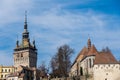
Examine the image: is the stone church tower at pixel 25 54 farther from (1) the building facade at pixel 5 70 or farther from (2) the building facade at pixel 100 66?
(2) the building facade at pixel 100 66

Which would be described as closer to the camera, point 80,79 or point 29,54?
point 80,79

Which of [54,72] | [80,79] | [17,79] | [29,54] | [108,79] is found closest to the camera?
[108,79]

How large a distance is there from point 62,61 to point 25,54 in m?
41.1

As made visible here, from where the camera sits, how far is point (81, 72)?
87.9 m

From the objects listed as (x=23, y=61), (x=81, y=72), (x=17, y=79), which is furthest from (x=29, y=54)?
(x=81, y=72)

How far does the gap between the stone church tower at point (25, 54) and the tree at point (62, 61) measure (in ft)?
120

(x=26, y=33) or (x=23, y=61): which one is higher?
(x=26, y=33)

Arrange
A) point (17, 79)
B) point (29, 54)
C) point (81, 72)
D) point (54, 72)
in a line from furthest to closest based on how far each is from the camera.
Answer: point (29, 54), point (17, 79), point (54, 72), point (81, 72)

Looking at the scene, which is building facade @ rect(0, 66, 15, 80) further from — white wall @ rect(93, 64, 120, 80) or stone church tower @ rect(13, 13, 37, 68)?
white wall @ rect(93, 64, 120, 80)

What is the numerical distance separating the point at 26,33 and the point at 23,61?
39.2ft

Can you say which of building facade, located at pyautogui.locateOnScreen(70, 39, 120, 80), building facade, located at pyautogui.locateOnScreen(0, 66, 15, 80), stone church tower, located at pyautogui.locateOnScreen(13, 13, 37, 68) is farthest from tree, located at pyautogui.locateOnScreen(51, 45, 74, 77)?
building facade, located at pyautogui.locateOnScreen(0, 66, 15, 80)

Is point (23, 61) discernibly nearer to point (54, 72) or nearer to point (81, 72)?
point (54, 72)

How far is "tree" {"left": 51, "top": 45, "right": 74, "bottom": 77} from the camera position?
92.3 metres

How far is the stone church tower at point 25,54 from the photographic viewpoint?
132 m
